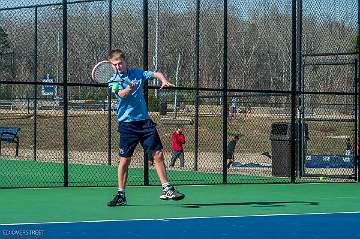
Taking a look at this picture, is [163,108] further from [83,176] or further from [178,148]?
[83,176]

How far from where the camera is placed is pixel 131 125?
11.2 m

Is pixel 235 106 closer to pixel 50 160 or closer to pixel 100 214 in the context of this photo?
pixel 50 160

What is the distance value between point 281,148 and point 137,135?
8.23m

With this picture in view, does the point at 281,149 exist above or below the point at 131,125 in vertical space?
below

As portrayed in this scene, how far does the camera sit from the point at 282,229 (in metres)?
8.83

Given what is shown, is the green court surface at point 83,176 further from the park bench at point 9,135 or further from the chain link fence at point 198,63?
the park bench at point 9,135

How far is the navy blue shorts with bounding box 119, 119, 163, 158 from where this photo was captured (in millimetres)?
11180

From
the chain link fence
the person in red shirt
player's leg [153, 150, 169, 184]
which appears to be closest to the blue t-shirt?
player's leg [153, 150, 169, 184]

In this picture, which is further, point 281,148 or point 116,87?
point 281,148

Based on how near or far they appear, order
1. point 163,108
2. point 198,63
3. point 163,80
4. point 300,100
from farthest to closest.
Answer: point 163,108, point 198,63, point 300,100, point 163,80

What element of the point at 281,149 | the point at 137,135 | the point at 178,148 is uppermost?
the point at 137,135

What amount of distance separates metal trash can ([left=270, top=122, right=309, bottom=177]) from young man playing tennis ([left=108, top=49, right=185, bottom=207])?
776 centimetres

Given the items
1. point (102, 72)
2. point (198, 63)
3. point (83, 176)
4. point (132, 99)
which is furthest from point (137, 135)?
point (198, 63)

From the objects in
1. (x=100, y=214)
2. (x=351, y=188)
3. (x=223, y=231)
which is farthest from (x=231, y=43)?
(x=223, y=231)
